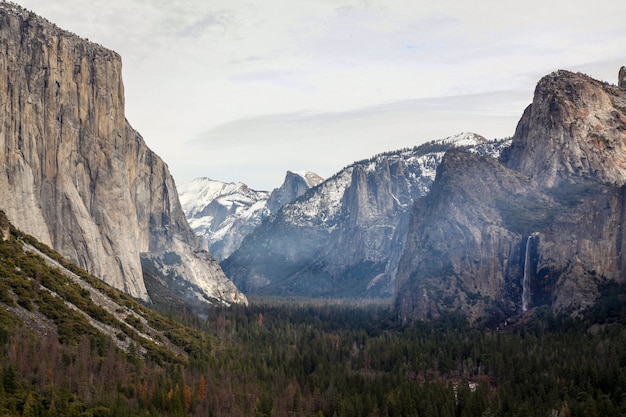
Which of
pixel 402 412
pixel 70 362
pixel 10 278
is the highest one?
pixel 10 278

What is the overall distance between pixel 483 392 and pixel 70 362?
69.5 m

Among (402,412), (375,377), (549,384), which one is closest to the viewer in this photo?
(402,412)

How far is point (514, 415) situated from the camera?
150 m

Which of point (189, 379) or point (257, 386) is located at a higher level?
point (189, 379)

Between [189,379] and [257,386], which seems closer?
[189,379]

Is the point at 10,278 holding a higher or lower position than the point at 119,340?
higher

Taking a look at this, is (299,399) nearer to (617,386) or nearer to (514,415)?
(514,415)

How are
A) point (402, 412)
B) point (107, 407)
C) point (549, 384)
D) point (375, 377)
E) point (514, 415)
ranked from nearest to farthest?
1. point (107, 407)
2. point (514, 415)
3. point (402, 412)
4. point (549, 384)
5. point (375, 377)

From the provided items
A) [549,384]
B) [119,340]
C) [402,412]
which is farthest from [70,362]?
[549,384]

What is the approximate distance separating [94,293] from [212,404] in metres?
52.9

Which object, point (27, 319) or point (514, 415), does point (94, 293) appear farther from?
point (514, 415)

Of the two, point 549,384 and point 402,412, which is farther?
point 549,384

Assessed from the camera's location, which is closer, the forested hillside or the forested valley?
the forested valley

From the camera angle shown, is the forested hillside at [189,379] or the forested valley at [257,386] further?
the forested hillside at [189,379]
